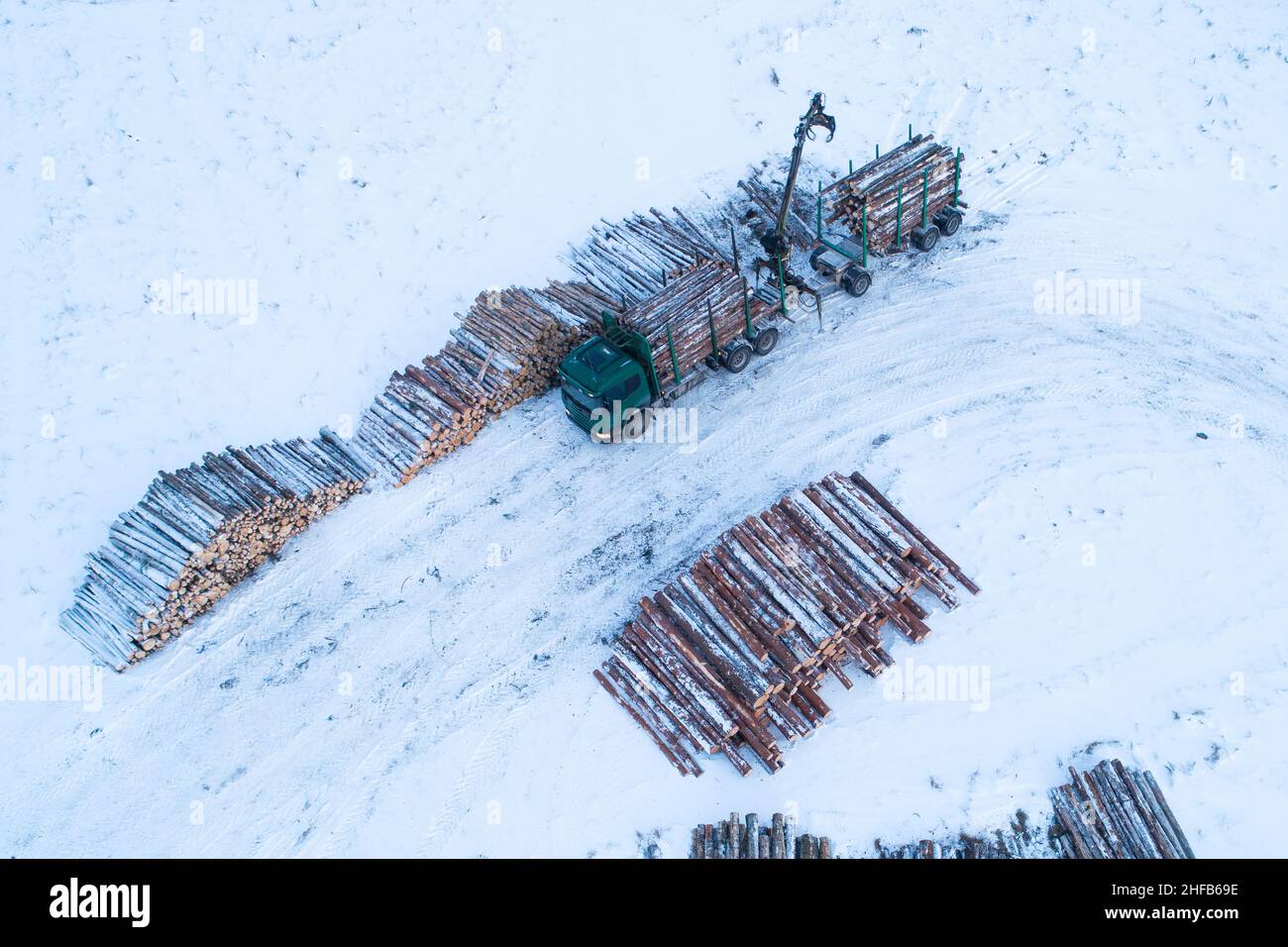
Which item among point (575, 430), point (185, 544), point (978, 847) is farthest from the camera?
point (575, 430)

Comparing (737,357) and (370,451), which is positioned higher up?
(737,357)

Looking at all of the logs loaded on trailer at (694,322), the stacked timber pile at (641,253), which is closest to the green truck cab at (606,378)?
the logs loaded on trailer at (694,322)

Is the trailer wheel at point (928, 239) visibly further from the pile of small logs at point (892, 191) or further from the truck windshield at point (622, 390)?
the truck windshield at point (622, 390)

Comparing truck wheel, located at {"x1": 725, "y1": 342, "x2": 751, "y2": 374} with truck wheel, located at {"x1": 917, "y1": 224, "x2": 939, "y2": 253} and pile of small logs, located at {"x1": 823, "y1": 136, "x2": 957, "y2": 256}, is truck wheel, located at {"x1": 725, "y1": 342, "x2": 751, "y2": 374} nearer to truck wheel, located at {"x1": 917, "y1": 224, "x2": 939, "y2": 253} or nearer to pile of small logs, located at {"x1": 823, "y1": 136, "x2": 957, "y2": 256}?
Answer: pile of small logs, located at {"x1": 823, "y1": 136, "x2": 957, "y2": 256}

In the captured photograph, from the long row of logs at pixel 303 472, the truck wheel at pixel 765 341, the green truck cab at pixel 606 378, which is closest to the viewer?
the long row of logs at pixel 303 472

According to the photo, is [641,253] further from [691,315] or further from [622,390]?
[622,390]

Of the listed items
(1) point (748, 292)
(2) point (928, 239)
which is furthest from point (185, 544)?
(2) point (928, 239)

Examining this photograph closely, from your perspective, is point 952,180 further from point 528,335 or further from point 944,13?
point 528,335
